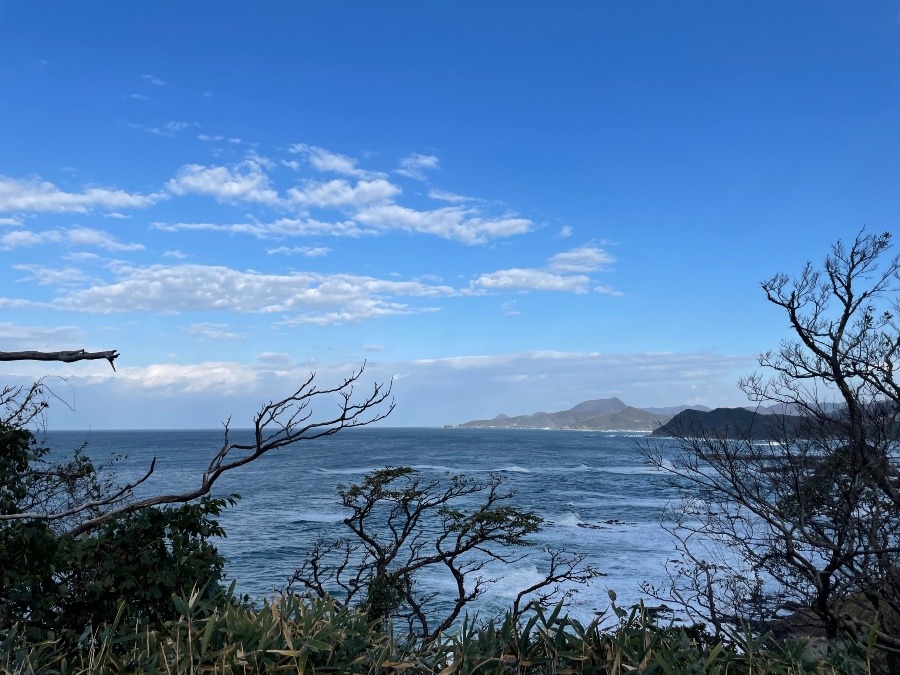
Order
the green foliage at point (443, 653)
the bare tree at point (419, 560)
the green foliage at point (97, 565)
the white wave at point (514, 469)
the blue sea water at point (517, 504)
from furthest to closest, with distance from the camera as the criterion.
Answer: the white wave at point (514, 469)
the blue sea water at point (517, 504)
the bare tree at point (419, 560)
the green foliage at point (97, 565)
the green foliage at point (443, 653)

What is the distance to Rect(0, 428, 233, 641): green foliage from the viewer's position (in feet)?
13.4

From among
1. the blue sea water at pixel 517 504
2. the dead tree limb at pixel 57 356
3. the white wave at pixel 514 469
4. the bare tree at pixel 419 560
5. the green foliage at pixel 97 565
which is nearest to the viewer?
the dead tree limb at pixel 57 356

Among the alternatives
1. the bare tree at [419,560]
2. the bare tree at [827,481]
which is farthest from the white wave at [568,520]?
the bare tree at [827,481]

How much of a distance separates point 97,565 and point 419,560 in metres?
11.5

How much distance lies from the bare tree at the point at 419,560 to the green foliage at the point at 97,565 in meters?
0.98

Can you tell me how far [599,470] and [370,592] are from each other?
5919 centimetres

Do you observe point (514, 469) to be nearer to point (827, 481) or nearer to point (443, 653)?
point (827, 481)

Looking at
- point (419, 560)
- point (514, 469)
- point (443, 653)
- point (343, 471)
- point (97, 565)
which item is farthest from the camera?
point (514, 469)

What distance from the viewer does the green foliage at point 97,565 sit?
4098 millimetres

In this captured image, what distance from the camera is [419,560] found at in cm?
1545

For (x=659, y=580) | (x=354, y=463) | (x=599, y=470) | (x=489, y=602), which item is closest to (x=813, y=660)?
(x=489, y=602)

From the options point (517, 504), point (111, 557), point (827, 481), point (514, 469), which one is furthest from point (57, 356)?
point (514, 469)

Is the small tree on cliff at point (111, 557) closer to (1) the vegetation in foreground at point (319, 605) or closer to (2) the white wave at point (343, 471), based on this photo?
(1) the vegetation in foreground at point (319, 605)

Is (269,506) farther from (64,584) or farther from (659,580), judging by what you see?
(64,584)
